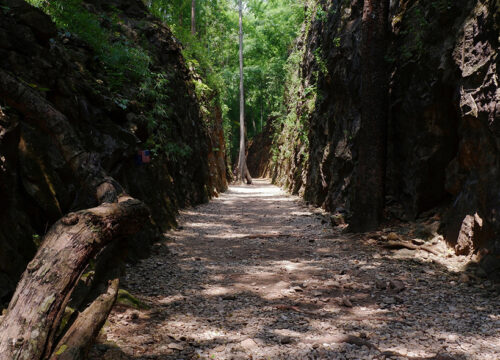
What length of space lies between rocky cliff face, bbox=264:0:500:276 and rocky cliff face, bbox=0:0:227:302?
4.55 metres

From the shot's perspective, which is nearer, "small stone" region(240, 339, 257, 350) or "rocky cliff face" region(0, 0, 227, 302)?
"small stone" region(240, 339, 257, 350)

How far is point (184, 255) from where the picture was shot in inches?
211

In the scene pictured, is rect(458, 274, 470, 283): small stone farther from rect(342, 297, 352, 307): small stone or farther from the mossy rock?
the mossy rock

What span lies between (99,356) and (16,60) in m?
3.09

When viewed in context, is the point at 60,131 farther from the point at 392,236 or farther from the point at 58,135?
the point at 392,236

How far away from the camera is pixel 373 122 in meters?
6.35

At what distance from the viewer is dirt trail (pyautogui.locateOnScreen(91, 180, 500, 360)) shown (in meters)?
2.55

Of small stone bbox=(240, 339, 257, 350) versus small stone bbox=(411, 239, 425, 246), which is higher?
small stone bbox=(411, 239, 425, 246)

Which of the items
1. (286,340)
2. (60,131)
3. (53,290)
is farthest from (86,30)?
(286,340)

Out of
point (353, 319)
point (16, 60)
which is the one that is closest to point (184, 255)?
point (353, 319)

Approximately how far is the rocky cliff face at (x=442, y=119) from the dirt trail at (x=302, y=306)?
2.90ft

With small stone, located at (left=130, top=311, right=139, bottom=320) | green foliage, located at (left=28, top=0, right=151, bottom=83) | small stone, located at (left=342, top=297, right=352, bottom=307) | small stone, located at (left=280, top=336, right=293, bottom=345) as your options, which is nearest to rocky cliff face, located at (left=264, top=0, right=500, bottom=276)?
small stone, located at (left=342, top=297, right=352, bottom=307)

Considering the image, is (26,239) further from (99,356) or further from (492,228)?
(492,228)

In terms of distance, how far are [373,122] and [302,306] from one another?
168 inches
